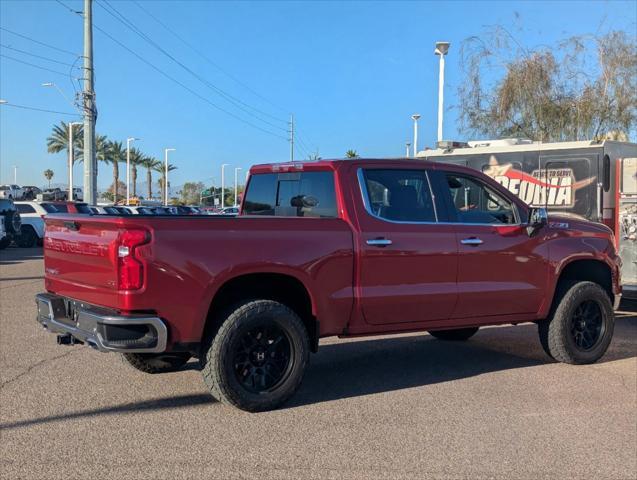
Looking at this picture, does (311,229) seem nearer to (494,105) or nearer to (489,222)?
(489,222)

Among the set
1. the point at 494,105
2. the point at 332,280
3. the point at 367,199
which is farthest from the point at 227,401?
the point at 494,105

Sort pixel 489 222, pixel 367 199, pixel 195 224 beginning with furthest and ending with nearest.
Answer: pixel 489 222 → pixel 367 199 → pixel 195 224

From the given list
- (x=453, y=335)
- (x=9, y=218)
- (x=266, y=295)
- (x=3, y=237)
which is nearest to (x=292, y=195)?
(x=266, y=295)

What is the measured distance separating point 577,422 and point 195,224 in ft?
10.9

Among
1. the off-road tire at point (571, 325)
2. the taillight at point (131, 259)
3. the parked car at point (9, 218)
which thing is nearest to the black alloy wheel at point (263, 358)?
the taillight at point (131, 259)

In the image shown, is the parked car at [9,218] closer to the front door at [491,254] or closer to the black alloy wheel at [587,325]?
the front door at [491,254]

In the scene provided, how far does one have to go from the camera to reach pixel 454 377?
21.1 ft

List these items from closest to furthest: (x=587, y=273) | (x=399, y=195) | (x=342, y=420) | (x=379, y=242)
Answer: (x=342, y=420) → (x=379, y=242) → (x=399, y=195) → (x=587, y=273)

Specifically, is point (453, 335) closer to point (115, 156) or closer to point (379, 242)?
point (379, 242)

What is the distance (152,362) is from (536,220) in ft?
13.1

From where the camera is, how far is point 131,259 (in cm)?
459

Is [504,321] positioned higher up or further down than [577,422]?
higher up

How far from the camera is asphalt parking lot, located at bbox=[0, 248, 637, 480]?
13.7 feet

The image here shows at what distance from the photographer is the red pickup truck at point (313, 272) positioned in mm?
4730
